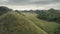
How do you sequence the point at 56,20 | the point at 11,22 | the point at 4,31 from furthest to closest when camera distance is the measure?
the point at 56,20
the point at 11,22
the point at 4,31

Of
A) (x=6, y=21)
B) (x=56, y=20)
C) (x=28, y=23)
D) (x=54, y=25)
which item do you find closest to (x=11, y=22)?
(x=6, y=21)

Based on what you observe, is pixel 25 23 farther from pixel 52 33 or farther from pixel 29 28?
pixel 52 33

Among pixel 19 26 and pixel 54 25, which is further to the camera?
pixel 54 25

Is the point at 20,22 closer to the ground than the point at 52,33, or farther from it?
farther from it

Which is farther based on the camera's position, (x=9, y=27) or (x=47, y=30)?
(x=47, y=30)

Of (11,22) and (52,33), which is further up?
(11,22)

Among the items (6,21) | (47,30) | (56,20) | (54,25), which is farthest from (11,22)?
(56,20)

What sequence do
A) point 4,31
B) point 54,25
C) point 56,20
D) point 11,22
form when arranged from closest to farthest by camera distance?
1. point 4,31
2. point 11,22
3. point 54,25
4. point 56,20

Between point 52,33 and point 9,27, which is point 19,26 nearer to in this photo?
point 9,27

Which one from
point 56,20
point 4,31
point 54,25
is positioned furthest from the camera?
point 56,20
